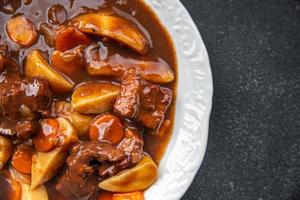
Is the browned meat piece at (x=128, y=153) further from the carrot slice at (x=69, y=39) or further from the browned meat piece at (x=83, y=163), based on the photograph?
the carrot slice at (x=69, y=39)

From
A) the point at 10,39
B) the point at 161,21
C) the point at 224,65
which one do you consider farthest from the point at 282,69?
the point at 10,39

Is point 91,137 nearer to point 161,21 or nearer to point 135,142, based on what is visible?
point 135,142

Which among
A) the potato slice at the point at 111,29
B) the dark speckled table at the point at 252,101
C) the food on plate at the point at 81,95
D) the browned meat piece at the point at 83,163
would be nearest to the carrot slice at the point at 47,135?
the food on plate at the point at 81,95

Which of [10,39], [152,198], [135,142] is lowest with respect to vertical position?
[152,198]

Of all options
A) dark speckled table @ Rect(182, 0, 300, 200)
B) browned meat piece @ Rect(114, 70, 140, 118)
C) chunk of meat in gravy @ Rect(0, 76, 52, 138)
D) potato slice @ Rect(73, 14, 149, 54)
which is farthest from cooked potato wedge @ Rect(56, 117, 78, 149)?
dark speckled table @ Rect(182, 0, 300, 200)

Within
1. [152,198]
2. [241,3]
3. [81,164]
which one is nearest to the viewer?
[81,164]

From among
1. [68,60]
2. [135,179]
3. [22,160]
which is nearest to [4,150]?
[22,160]

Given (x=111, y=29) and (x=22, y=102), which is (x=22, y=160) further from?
(x=111, y=29)

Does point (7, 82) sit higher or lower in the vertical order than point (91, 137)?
higher
